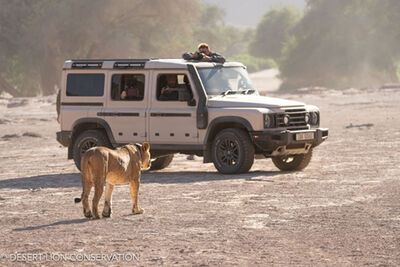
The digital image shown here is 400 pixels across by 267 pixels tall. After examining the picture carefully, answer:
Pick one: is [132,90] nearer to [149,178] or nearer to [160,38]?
[149,178]

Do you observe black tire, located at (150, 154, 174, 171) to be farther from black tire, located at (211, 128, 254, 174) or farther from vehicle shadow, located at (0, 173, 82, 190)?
black tire, located at (211, 128, 254, 174)

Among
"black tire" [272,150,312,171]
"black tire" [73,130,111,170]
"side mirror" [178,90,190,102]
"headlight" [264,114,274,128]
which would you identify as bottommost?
"black tire" [272,150,312,171]

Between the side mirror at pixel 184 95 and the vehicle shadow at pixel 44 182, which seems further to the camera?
the side mirror at pixel 184 95

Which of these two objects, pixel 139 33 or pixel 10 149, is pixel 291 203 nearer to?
pixel 10 149

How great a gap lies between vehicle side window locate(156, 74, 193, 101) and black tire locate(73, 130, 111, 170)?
49.8 inches

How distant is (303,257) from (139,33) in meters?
44.9

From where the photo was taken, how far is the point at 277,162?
16.2 metres

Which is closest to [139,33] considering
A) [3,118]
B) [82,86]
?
[3,118]

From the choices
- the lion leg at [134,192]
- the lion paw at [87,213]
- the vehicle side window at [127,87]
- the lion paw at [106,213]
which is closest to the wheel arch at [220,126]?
the vehicle side window at [127,87]

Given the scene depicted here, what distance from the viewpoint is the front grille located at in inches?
587

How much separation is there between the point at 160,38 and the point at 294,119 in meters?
38.8

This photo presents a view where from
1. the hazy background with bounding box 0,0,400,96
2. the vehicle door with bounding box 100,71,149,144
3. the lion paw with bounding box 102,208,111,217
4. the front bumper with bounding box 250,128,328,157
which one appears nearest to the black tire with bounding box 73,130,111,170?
the vehicle door with bounding box 100,71,149,144

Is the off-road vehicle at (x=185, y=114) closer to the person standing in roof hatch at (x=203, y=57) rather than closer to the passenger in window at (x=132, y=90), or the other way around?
the passenger in window at (x=132, y=90)

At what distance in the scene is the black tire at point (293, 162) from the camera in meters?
15.9
